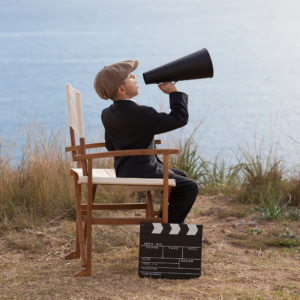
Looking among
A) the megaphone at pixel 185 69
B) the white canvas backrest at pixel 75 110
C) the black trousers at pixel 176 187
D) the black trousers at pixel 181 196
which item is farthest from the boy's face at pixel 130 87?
the black trousers at pixel 181 196

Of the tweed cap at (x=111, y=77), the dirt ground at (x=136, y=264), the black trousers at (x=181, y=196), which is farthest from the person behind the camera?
the black trousers at (x=181, y=196)

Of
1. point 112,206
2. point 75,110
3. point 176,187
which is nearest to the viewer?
point 75,110

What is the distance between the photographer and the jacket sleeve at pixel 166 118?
97.0 inches

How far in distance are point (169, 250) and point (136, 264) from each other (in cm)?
37

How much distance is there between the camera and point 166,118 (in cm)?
246

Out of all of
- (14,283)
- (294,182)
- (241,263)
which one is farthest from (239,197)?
(14,283)

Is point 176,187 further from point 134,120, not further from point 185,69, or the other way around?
point 185,69

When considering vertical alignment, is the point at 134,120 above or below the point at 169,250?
above

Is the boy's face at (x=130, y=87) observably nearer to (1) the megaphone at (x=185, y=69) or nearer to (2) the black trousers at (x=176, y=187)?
(1) the megaphone at (x=185, y=69)

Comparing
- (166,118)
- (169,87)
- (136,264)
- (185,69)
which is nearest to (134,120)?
Result: (166,118)

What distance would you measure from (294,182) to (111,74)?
2454 millimetres

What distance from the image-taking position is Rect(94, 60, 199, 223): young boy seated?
8.14ft

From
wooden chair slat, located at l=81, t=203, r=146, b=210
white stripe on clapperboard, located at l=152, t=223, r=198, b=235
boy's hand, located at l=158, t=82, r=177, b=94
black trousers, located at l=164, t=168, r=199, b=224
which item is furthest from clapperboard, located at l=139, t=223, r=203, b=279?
boy's hand, located at l=158, t=82, r=177, b=94

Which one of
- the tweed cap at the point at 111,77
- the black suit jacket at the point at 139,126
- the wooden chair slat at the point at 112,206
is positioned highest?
the tweed cap at the point at 111,77
